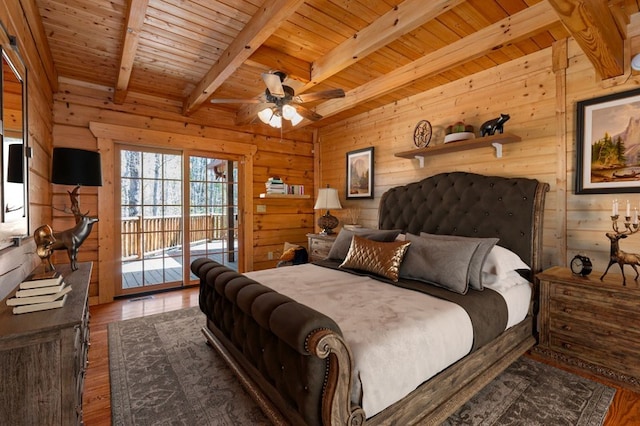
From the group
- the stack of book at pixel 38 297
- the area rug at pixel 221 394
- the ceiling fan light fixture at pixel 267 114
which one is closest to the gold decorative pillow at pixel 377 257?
the area rug at pixel 221 394

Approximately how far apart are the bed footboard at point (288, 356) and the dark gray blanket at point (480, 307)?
99 cm

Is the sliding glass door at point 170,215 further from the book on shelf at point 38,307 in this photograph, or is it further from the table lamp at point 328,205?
the book on shelf at point 38,307

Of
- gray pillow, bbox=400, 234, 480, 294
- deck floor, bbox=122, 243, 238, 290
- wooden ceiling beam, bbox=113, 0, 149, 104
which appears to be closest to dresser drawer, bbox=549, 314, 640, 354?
gray pillow, bbox=400, 234, 480, 294

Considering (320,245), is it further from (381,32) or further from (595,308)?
(595,308)

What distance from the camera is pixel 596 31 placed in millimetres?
1832

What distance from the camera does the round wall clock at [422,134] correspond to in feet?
11.8

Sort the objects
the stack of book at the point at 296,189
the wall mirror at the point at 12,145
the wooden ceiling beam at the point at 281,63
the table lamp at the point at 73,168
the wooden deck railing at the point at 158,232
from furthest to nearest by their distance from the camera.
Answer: the stack of book at the point at 296,189, the wooden deck railing at the point at 158,232, the wooden ceiling beam at the point at 281,63, the table lamp at the point at 73,168, the wall mirror at the point at 12,145

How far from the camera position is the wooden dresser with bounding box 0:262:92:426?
116 centimetres

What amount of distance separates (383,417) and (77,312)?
1.46 metres

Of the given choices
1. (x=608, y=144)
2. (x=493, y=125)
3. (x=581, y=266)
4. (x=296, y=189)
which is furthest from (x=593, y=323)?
(x=296, y=189)

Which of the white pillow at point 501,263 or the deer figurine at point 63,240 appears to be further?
the white pillow at point 501,263

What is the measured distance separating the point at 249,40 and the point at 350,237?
201 cm

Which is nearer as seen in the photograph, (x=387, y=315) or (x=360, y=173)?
(x=387, y=315)

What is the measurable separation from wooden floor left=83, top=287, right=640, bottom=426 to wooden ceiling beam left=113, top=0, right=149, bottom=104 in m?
2.51
